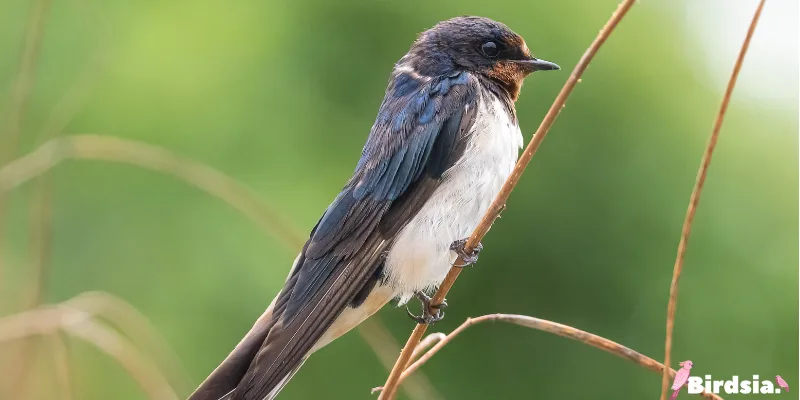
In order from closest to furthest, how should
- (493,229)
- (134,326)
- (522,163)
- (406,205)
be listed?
1. (522,163)
2. (134,326)
3. (406,205)
4. (493,229)

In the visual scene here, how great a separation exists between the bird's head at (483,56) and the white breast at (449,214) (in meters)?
0.18

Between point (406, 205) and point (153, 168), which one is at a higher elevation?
point (153, 168)

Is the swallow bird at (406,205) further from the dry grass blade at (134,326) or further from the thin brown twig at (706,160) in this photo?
the thin brown twig at (706,160)

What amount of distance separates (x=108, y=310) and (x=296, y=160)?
223 cm

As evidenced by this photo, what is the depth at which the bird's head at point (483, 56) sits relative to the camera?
1791mm

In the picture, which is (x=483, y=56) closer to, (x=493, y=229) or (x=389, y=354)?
(x=389, y=354)

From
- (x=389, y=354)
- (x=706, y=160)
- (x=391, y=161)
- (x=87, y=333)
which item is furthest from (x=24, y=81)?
(x=706, y=160)

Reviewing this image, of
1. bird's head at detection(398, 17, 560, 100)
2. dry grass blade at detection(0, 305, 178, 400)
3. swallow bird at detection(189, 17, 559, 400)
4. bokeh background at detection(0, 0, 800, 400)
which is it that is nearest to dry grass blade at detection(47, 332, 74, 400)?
dry grass blade at detection(0, 305, 178, 400)

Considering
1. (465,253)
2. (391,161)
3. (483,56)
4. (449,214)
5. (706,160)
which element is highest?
(483,56)

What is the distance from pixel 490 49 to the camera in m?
1.81

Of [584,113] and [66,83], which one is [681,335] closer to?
[584,113]

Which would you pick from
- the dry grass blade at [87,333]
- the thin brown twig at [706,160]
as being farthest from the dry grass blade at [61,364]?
the thin brown twig at [706,160]

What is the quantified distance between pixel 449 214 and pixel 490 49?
0.41 metres

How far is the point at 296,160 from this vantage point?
3.41 m
